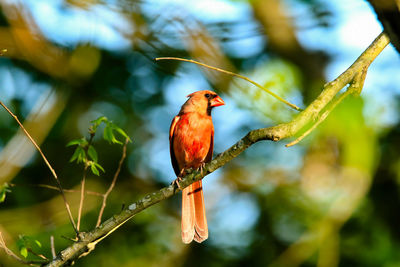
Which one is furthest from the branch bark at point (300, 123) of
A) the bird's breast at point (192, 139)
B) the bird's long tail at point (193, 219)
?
the bird's breast at point (192, 139)

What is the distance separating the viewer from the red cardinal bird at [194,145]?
4.97 meters

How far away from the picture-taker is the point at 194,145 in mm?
5172

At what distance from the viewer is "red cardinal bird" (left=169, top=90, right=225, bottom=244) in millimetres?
4969

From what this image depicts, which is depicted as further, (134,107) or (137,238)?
(134,107)

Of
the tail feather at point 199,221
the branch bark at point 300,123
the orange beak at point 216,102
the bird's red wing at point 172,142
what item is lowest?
the tail feather at point 199,221

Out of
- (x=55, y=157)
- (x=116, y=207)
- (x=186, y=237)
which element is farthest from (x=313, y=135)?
(x=55, y=157)

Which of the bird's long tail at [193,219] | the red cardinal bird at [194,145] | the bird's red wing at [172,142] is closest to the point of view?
the bird's long tail at [193,219]

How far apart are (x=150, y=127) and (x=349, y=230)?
3.27m

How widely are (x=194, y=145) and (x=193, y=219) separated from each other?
0.78 metres

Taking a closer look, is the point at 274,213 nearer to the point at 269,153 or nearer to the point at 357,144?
the point at 269,153

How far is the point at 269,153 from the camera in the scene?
6824mm

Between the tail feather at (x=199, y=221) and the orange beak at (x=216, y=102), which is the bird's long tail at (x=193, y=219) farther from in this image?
the orange beak at (x=216, y=102)

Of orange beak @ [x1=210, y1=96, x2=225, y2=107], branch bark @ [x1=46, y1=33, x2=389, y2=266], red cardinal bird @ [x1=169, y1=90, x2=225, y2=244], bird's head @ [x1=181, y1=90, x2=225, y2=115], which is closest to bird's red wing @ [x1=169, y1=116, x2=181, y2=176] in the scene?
red cardinal bird @ [x1=169, y1=90, x2=225, y2=244]

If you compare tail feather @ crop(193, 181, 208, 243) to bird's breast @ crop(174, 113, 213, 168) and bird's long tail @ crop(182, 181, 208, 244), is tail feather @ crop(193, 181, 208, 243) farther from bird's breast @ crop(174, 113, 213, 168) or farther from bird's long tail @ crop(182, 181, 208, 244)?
bird's breast @ crop(174, 113, 213, 168)
